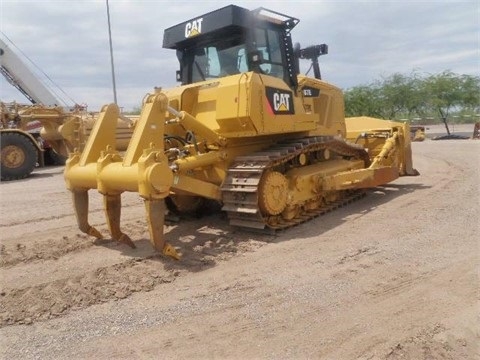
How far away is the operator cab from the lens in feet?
20.3

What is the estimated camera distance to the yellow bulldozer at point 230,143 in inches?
199

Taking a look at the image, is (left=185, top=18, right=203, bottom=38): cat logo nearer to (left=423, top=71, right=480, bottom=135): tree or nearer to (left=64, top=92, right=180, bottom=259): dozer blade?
(left=64, top=92, right=180, bottom=259): dozer blade

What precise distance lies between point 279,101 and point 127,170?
7.91 feet

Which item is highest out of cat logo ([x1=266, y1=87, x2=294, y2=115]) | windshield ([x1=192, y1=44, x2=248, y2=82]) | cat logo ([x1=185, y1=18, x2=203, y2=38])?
cat logo ([x1=185, y1=18, x2=203, y2=38])

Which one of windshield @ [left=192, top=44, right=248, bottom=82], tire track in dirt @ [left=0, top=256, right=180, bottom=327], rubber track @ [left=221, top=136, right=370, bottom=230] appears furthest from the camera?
windshield @ [left=192, top=44, right=248, bottom=82]

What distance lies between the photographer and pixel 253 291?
157 inches

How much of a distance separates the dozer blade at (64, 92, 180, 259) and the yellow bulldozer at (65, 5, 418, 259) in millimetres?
12

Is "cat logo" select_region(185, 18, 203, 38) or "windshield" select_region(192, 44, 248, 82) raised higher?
"cat logo" select_region(185, 18, 203, 38)

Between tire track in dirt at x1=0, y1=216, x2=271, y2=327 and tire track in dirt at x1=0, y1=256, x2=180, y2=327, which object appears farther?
tire track in dirt at x1=0, y1=216, x2=271, y2=327

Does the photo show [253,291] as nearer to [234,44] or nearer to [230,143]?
[230,143]

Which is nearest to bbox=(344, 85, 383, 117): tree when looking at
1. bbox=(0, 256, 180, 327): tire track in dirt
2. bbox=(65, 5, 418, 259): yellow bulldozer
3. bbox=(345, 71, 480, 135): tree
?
bbox=(345, 71, 480, 135): tree

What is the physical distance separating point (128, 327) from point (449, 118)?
39160 mm

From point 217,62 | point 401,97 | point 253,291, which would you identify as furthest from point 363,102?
point 253,291

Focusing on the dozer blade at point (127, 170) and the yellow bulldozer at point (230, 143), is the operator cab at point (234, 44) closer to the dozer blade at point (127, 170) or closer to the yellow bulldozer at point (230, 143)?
the yellow bulldozer at point (230, 143)
